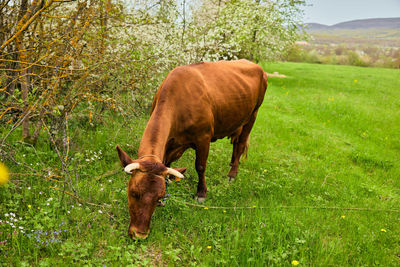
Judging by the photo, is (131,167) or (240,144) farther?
(240,144)

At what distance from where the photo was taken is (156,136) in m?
3.41

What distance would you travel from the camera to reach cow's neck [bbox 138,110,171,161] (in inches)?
130

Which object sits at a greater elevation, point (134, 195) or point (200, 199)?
point (134, 195)

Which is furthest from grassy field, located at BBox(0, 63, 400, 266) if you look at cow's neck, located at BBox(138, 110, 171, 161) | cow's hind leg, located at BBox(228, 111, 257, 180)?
cow's neck, located at BBox(138, 110, 171, 161)

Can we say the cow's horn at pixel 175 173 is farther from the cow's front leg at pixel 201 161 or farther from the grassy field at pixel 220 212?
the cow's front leg at pixel 201 161

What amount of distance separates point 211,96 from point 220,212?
178cm

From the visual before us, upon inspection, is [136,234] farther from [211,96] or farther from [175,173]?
[211,96]

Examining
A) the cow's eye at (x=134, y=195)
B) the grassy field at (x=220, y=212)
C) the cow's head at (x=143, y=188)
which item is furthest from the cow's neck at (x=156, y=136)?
the grassy field at (x=220, y=212)

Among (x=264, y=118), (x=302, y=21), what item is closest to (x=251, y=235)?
(x=264, y=118)

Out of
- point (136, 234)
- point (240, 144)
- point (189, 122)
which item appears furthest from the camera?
point (240, 144)

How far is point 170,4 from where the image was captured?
6637 millimetres

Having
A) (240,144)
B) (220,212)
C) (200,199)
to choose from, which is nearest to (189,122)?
(200,199)

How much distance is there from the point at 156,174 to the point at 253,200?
214cm

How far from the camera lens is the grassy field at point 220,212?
3.06 meters
